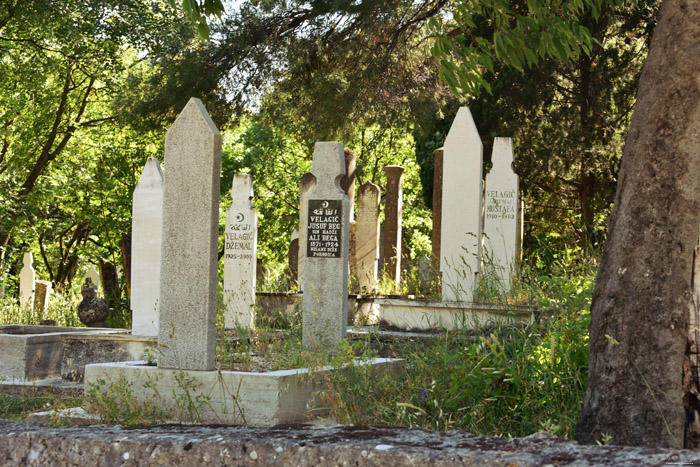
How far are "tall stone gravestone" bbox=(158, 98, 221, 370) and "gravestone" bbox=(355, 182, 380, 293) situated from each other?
28.6 feet

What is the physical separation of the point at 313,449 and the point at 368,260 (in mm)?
12340

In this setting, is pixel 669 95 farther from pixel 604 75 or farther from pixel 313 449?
pixel 604 75

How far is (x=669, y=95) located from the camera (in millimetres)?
4266

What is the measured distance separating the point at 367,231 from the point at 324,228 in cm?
664

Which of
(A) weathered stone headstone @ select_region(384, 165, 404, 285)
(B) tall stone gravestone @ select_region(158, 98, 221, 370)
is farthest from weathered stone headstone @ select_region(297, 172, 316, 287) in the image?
(B) tall stone gravestone @ select_region(158, 98, 221, 370)

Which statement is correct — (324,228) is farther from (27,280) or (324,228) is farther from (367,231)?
(27,280)

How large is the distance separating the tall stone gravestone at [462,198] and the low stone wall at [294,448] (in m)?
6.57

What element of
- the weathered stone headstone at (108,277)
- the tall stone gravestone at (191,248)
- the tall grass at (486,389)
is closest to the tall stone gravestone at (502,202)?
the tall grass at (486,389)

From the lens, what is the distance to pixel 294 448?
3.19 metres

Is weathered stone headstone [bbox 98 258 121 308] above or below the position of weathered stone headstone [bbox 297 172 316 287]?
below

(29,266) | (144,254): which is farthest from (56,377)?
(29,266)

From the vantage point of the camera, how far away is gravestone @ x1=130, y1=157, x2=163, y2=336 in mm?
9836

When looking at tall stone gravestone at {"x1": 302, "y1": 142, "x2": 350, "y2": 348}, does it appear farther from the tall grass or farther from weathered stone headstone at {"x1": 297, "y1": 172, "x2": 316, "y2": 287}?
weathered stone headstone at {"x1": 297, "y1": 172, "x2": 316, "y2": 287}

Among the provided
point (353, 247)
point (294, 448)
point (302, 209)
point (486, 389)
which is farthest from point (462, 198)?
point (294, 448)
